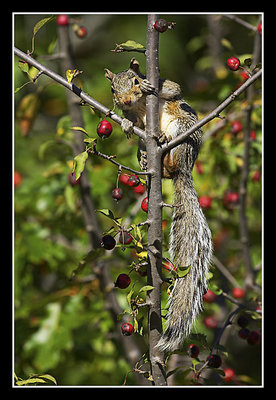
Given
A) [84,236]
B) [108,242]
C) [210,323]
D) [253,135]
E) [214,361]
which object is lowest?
[210,323]

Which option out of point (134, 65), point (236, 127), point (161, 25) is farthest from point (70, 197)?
point (161, 25)

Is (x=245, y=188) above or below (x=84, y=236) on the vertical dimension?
above

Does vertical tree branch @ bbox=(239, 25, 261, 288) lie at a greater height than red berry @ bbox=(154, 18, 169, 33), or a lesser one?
lesser

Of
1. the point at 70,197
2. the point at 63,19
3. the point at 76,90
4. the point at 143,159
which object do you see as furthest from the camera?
the point at 70,197

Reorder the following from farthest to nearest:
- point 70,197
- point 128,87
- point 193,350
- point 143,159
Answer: point 70,197
point 128,87
point 143,159
point 193,350

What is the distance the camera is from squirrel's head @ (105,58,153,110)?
1786 millimetres

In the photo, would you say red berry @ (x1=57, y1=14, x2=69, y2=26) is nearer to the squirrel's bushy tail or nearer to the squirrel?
the squirrel

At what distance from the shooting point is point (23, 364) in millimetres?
2258

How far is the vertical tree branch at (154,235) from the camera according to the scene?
1.25m

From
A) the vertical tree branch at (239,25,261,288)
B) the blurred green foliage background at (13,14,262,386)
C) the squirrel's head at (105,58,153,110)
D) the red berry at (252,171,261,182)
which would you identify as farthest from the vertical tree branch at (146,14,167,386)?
the red berry at (252,171,261,182)

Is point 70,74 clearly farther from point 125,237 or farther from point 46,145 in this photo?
point 46,145

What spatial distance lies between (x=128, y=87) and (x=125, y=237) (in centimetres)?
74

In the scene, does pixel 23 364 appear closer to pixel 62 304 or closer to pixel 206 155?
pixel 62 304

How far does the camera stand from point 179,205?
1.28m
